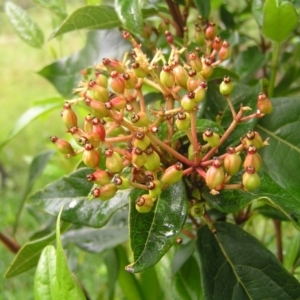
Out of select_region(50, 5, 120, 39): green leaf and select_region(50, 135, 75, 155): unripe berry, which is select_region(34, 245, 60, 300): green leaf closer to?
select_region(50, 135, 75, 155): unripe berry

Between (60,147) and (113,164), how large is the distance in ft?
0.29

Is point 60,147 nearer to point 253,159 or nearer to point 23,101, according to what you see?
point 253,159

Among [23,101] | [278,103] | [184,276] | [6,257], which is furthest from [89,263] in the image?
[23,101]

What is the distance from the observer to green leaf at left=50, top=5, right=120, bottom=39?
64cm

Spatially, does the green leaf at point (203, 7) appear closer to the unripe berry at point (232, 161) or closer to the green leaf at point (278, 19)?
the green leaf at point (278, 19)

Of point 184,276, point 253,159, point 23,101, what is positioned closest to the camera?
point 253,159

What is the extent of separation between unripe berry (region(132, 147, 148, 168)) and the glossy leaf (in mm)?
99

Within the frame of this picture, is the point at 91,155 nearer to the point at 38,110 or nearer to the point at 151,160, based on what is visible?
the point at 151,160

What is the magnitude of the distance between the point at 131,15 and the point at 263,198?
10.7 inches

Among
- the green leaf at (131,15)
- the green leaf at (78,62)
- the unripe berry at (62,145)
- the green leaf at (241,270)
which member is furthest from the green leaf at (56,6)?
the green leaf at (241,270)

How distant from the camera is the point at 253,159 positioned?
447mm

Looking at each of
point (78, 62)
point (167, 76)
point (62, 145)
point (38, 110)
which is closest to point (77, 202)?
point (62, 145)

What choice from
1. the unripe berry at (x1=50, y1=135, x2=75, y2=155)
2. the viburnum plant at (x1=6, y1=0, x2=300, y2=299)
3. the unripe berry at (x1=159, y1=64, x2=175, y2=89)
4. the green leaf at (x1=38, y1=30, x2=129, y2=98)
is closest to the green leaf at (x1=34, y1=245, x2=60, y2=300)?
the viburnum plant at (x1=6, y1=0, x2=300, y2=299)

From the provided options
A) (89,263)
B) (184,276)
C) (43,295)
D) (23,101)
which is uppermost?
(43,295)
